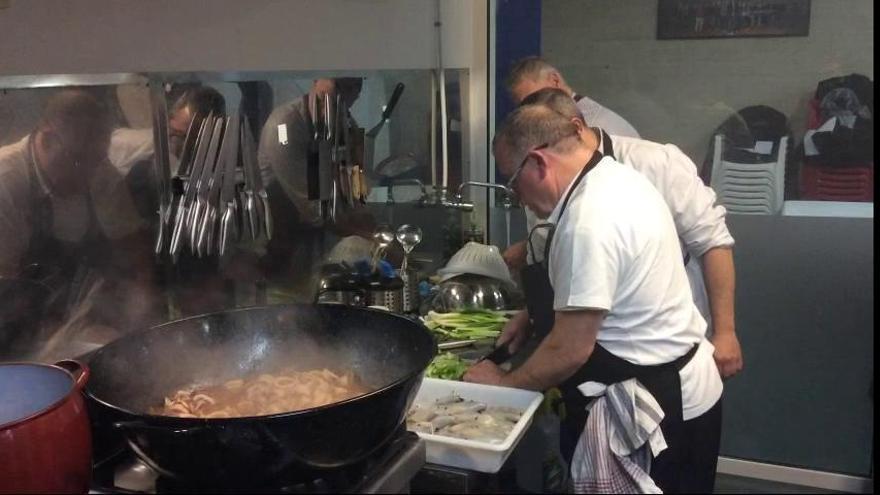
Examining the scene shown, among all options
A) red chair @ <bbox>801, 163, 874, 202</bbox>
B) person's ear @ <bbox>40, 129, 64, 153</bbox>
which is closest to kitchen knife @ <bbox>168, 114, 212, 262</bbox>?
person's ear @ <bbox>40, 129, 64, 153</bbox>

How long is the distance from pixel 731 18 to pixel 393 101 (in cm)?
86

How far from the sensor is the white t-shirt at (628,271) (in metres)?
1.29

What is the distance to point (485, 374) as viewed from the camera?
1.40m

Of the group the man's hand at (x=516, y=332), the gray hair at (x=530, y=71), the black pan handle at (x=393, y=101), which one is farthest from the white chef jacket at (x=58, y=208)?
the gray hair at (x=530, y=71)

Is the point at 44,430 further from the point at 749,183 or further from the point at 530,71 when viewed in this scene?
the point at 749,183

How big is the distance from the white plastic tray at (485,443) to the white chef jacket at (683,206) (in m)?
0.45

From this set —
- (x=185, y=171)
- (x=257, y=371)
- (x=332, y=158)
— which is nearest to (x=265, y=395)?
(x=257, y=371)

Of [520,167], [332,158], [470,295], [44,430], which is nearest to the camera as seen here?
[44,430]

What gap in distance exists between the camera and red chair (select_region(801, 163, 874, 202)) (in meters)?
1.93

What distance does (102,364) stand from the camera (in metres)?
0.93

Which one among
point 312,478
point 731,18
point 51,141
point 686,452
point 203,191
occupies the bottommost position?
point 686,452

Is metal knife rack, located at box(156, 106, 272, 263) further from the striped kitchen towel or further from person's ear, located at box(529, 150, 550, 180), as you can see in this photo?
the striped kitchen towel

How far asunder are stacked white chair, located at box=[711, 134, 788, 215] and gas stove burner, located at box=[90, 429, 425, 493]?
1.37m

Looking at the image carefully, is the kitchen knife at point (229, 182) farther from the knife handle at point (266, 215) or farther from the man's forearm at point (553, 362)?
the man's forearm at point (553, 362)
